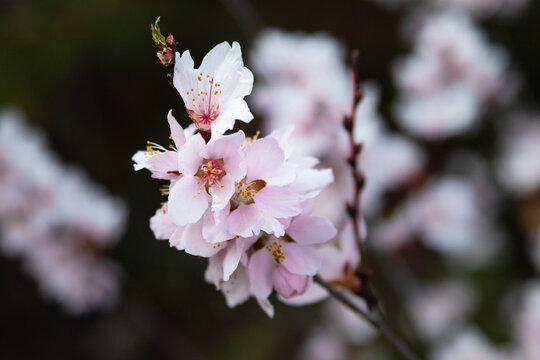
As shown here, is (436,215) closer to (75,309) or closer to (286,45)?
(286,45)

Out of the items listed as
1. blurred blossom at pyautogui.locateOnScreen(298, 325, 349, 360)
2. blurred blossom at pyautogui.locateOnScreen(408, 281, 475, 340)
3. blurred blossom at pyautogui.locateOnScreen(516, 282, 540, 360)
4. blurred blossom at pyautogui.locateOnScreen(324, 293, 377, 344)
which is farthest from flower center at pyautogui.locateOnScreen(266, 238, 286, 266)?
blurred blossom at pyautogui.locateOnScreen(298, 325, 349, 360)

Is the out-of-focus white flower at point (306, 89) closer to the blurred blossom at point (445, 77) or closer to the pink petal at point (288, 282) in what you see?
the blurred blossom at point (445, 77)

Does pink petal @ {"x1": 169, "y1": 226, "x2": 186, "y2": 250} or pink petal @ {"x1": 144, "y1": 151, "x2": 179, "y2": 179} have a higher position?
pink petal @ {"x1": 144, "y1": 151, "x2": 179, "y2": 179}

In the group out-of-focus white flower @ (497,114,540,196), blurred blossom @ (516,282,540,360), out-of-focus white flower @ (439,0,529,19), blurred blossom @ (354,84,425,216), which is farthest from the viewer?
out-of-focus white flower @ (439,0,529,19)

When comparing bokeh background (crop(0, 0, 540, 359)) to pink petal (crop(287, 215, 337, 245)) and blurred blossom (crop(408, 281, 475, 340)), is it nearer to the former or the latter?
blurred blossom (crop(408, 281, 475, 340))

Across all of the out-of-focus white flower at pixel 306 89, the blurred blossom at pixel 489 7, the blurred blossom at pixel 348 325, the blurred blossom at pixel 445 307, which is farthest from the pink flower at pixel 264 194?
the blurred blossom at pixel 489 7

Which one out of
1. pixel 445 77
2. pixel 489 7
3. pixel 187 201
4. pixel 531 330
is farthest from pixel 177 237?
pixel 489 7

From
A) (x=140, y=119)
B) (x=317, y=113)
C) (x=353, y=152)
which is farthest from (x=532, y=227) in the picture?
(x=140, y=119)

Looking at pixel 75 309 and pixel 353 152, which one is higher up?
pixel 353 152

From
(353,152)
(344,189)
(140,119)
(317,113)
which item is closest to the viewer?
(353,152)
